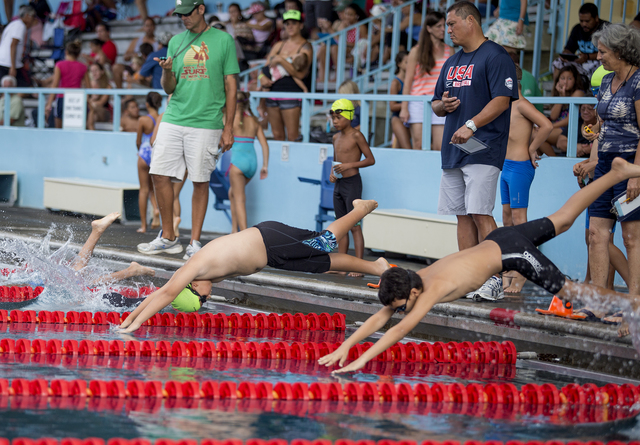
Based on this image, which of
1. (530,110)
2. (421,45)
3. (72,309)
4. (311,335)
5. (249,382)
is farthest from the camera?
(421,45)

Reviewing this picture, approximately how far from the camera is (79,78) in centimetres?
1425

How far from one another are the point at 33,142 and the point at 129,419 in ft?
38.2

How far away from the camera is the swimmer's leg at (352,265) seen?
5922 mm

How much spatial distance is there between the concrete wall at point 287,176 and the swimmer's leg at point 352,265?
2.52 meters

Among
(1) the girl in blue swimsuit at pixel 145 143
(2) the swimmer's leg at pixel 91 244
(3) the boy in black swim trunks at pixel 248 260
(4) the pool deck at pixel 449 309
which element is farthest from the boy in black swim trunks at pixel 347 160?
(1) the girl in blue swimsuit at pixel 145 143

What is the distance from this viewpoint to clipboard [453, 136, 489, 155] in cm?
596

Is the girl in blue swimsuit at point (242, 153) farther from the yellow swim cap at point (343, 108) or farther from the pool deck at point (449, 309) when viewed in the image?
the yellow swim cap at point (343, 108)

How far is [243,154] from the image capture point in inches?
385

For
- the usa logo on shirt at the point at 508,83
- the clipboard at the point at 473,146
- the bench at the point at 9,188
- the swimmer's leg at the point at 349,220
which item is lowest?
the bench at the point at 9,188

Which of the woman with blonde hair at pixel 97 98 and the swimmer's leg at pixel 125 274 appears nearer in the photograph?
the swimmer's leg at pixel 125 274

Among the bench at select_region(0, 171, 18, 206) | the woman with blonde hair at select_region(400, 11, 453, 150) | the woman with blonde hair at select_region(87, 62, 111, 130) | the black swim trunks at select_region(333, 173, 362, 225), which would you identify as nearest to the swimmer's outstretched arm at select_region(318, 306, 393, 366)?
the black swim trunks at select_region(333, 173, 362, 225)

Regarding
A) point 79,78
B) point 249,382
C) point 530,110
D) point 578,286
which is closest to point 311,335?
point 249,382

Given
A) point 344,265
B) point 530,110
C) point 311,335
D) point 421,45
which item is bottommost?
point 311,335

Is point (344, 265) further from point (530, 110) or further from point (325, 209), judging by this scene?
point (325, 209)
